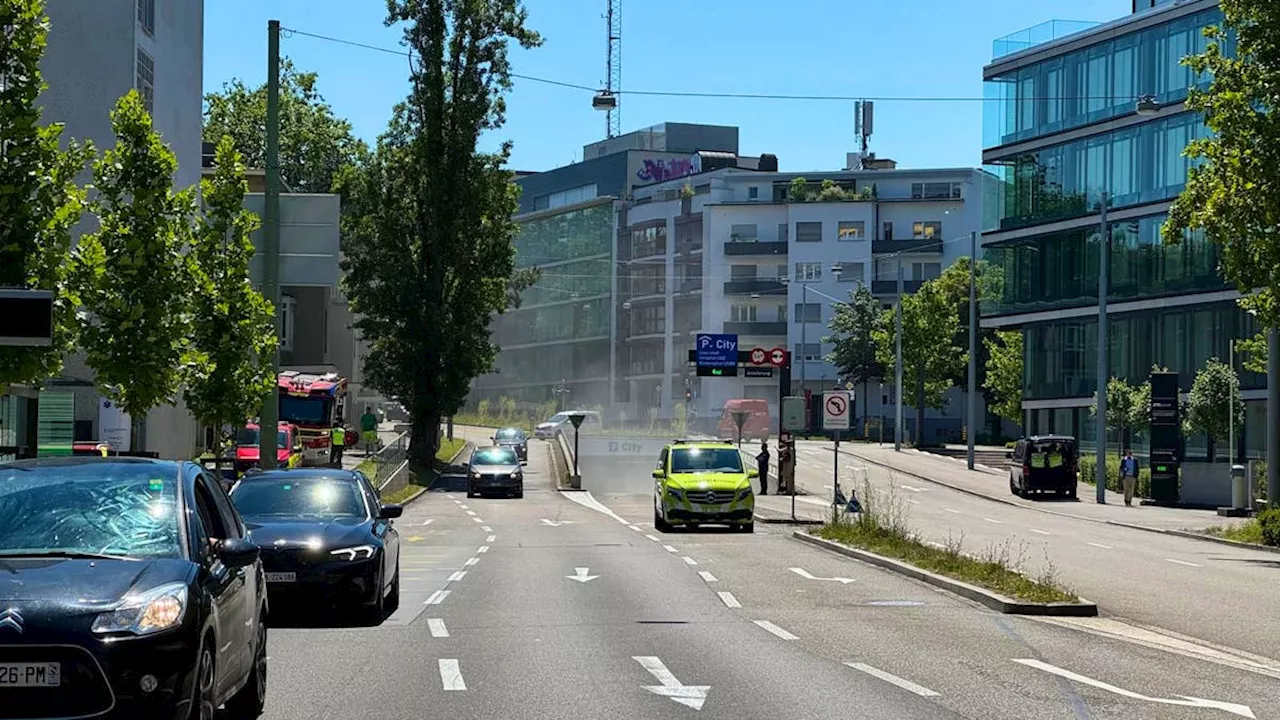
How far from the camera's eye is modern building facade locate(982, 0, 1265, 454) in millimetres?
70000

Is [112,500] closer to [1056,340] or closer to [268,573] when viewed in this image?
[268,573]

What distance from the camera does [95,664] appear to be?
26.1 ft

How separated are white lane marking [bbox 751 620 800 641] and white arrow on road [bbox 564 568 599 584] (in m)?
6.02

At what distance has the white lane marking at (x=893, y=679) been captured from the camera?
1184cm

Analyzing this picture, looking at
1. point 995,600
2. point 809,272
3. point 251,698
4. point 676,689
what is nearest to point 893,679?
point 676,689

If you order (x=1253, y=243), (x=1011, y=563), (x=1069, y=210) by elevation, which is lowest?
(x=1011, y=563)

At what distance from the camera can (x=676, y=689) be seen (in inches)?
472

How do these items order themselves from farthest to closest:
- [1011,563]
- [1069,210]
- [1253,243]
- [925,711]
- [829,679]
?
[1069,210] < [1253,243] < [1011,563] < [829,679] < [925,711]

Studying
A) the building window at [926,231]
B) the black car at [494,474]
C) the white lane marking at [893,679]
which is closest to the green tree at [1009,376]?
the building window at [926,231]

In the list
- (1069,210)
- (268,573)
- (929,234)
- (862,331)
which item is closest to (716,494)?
(268,573)

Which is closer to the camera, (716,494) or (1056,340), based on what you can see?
(716,494)

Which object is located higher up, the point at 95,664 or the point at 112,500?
the point at 112,500

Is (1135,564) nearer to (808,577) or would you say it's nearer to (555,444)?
(808,577)

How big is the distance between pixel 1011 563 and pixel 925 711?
53.9 ft
